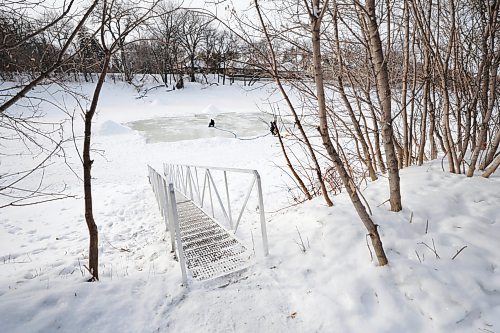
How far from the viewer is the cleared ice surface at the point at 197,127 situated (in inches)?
682

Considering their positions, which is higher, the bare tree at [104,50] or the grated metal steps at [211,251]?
the bare tree at [104,50]

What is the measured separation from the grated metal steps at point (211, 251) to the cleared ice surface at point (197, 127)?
1150 centimetres

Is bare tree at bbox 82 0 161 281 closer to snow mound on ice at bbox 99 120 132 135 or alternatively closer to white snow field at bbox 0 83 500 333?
white snow field at bbox 0 83 500 333

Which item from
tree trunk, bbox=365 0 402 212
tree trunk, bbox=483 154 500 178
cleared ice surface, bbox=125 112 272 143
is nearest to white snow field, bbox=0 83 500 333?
tree trunk, bbox=483 154 500 178

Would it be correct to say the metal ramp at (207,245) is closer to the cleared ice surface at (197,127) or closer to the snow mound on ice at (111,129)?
the cleared ice surface at (197,127)

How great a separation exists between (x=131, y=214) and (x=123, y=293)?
4.72 m

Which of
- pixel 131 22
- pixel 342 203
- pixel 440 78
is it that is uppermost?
pixel 131 22

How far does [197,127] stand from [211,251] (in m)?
17.4

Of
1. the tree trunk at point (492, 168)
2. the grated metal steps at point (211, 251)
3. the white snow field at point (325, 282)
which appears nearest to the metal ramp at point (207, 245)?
the grated metal steps at point (211, 251)

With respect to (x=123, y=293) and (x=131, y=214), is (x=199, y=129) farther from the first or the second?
(x=123, y=293)

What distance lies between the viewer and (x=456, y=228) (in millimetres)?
2467

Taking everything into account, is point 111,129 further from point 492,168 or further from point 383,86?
point 492,168

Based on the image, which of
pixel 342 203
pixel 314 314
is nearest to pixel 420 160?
pixel 342 203

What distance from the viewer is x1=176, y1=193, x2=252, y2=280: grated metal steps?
2.96 m
